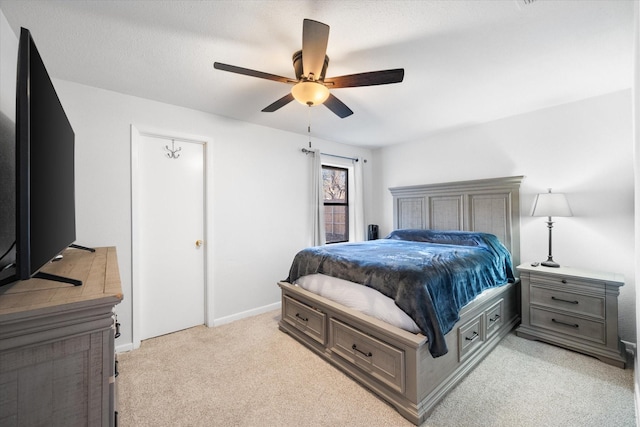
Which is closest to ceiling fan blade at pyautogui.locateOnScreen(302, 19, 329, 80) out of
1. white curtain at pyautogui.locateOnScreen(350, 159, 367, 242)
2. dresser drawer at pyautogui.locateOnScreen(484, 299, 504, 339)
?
dresser drawer at pyautogui.locateOnScreen(484, 299, 504, 339)

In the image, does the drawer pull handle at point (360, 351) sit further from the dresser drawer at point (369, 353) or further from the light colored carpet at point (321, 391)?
the light colored carpet at point (321, 391)

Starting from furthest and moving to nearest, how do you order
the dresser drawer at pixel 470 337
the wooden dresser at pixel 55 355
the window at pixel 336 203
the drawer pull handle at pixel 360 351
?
the window at pixel 336 203
the dresser drawer at pixel 470 337
the drawer pull handle at pixel 360 351
the wooden dresser at pixel 55 355

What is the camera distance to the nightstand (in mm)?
2270

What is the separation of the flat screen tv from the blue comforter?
5.81 feet

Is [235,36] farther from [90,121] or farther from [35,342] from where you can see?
[35,342]

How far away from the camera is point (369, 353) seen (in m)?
1.96

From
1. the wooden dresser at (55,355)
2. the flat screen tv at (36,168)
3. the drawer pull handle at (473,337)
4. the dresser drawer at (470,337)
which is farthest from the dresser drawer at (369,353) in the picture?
the flat screen tv at (36,168)

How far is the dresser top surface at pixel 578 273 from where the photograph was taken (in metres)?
2.30

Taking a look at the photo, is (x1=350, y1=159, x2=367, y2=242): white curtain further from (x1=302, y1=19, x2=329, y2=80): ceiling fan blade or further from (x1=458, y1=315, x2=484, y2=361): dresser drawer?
(x1=302, y1=19, x2=329, y2=80): ceiling fan blade

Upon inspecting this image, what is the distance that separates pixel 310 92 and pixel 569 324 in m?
3.16

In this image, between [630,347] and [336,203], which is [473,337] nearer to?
[630,347]

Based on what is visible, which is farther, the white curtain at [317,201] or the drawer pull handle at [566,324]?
the white curtain at [317,201]

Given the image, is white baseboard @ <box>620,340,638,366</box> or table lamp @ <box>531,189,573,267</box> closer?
white baseboard @ <box>620,340,638,366</box>

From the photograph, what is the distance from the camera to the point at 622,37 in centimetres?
180
